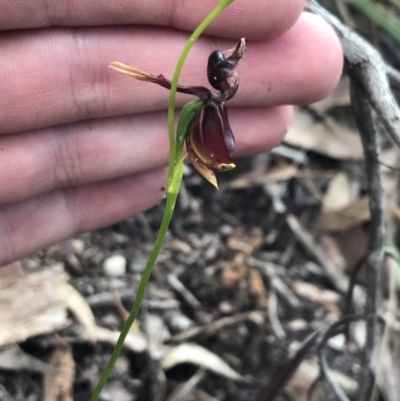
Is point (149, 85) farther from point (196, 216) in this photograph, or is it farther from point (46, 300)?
point (196, 216)

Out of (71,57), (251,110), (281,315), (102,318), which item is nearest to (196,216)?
(281,315)

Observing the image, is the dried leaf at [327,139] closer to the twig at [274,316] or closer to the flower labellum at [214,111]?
the twig at [274,316]

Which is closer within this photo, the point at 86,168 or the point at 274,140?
the point at 86,168

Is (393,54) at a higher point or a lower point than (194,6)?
lower

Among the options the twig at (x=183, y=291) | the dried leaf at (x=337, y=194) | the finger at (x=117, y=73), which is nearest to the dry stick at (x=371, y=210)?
the finger at (x=117, y=73)

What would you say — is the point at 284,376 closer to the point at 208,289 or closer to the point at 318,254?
the point at 208,289

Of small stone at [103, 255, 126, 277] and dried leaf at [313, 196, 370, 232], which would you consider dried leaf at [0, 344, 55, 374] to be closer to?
small stone at [103, 255, 126, 277]

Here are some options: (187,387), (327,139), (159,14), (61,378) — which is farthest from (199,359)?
(327,139)
